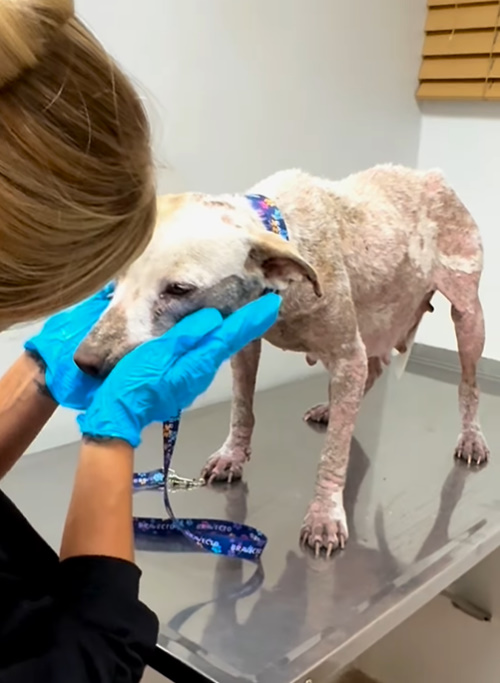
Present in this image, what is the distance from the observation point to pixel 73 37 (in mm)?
596

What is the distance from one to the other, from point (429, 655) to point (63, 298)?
154 cm

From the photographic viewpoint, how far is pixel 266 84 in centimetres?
172

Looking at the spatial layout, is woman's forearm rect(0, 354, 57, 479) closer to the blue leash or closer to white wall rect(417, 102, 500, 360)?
the blue leash

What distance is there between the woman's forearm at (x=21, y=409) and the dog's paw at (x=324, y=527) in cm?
41

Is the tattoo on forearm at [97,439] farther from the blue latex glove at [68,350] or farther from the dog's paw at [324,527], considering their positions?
the dog's paw at [324,527]

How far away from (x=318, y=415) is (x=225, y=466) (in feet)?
1.22

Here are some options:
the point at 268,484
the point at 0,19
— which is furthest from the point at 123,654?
the point at 268,484

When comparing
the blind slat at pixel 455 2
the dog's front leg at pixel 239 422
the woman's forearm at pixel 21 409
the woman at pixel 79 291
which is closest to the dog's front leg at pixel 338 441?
the dog's front leg at pixel 239 422

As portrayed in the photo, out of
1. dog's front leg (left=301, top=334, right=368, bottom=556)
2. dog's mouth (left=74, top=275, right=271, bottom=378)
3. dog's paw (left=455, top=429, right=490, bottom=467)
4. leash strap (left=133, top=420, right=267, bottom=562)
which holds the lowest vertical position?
dog's paw (left=455, top=429, right=490, bottom=467)

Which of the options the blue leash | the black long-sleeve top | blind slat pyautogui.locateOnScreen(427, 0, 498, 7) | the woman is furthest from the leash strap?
blind slat pyautogui.locateOnScreen(427, 0, 498, 7)

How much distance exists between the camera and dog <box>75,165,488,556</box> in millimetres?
979

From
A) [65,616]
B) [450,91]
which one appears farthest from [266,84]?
[65,616]

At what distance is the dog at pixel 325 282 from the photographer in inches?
38.6

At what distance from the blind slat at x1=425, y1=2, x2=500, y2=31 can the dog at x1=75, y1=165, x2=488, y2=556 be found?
31.1 inches
